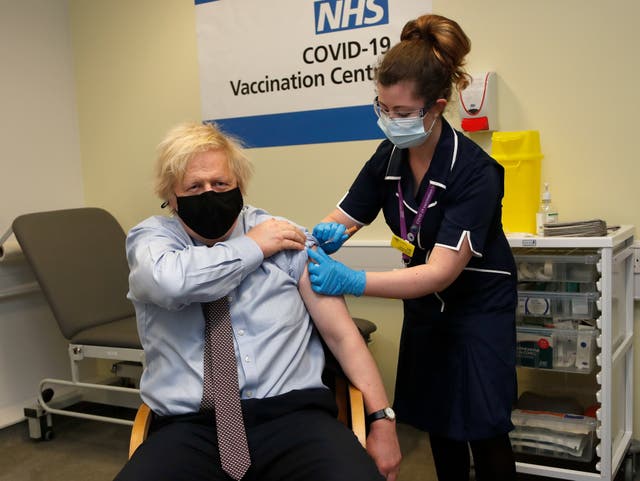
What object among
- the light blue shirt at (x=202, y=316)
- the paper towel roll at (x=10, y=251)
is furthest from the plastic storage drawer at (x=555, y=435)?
the paper towel roll at (x=10, y=251)

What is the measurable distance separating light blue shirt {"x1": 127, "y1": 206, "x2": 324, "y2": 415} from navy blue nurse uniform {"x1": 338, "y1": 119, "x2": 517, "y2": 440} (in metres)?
0.35

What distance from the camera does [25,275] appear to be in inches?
132

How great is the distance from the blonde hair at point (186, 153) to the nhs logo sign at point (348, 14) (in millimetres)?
1364

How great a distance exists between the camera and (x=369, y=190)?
1983 millimetres

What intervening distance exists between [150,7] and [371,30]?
1.29 metres

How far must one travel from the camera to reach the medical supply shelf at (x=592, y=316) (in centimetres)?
217

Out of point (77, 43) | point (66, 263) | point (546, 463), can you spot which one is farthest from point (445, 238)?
point (77, 43)

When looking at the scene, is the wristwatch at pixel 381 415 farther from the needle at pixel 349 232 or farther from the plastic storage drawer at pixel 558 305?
the plastic storage drawer at pixel 558 305

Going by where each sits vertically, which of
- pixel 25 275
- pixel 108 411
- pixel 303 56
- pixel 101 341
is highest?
pixel 303 56

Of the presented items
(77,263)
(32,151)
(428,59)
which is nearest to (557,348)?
(428,59)

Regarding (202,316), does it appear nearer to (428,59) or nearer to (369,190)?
(369,190)

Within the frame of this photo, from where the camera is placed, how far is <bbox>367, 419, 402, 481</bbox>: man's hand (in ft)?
5.18

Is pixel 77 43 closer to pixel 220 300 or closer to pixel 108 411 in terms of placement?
pixel 108 411

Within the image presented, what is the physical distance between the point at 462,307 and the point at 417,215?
→ 0.91 ft
